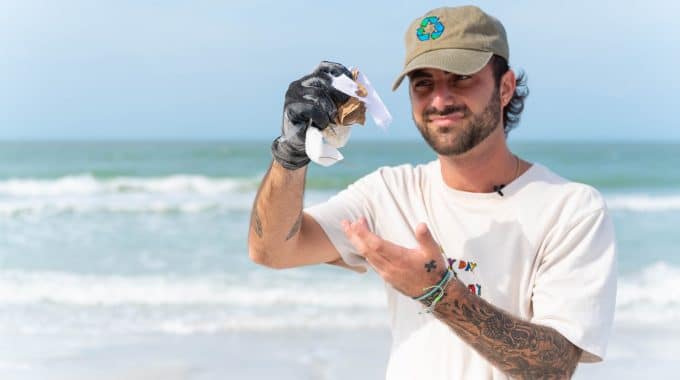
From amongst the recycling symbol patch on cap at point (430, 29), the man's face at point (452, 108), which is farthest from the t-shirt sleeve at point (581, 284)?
the recycling symbol patch on cap at point (430, 29)

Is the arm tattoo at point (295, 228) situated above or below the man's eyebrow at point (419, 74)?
below

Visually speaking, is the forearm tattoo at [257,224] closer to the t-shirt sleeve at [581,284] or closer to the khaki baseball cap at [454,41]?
the khaki baseball cap at [454,41]

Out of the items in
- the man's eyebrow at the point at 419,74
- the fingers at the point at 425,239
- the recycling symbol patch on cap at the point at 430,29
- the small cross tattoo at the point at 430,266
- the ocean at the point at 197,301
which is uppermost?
the recycling symbol patch on cap at the point at 430,29

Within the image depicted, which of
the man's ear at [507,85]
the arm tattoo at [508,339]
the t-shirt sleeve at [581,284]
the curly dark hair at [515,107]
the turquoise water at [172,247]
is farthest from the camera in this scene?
the turquoise water at [172,247]

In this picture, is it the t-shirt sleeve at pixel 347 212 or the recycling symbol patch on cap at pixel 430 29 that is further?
the t-shirt sleeve at pixel 347 212

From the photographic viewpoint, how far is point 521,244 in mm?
2105

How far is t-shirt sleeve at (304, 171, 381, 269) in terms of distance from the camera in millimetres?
2301

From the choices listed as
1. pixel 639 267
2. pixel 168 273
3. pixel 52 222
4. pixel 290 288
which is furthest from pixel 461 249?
pixel 52 222

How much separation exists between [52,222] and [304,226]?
1149 cm

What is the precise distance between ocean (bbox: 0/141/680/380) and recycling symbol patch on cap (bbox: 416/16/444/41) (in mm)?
3245

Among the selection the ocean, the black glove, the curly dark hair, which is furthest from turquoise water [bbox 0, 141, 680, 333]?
the black glove

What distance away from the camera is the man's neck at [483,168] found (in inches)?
88.7

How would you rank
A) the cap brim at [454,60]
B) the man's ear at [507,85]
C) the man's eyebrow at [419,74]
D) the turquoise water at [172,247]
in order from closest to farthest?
the cap brim at [454,60], the man's eyebrow at [419,74], the man's ear at [507,85], the turquoise water at [172,247]

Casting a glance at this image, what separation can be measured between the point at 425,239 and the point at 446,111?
1.69 ft
